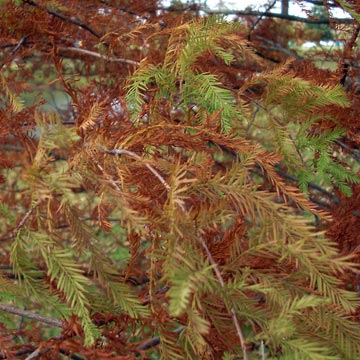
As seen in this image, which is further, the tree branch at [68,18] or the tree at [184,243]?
the tree branch at [68,18]

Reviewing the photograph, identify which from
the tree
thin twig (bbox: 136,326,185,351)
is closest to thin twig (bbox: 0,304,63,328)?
the tree

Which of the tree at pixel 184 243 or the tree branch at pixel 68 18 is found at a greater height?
the tree branch at pixel 68 18

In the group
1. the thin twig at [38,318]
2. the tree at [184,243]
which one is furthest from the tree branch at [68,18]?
the thin twig at [38,318]

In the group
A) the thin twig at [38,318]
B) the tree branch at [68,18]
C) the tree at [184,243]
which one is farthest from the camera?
the tree branch at [68,18]

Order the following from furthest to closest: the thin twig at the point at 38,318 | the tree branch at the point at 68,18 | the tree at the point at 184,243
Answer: the tree branch at the point at 68,18 → the thin twig at the point at 38,318 → the tree at the point at 184,243

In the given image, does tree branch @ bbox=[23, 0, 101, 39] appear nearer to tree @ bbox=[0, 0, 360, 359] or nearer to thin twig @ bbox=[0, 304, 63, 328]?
tree @ bbox=[0, 0, 360, 359]

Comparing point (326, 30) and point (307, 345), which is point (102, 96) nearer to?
point (307, 345)

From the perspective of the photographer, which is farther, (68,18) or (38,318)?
(68,18)

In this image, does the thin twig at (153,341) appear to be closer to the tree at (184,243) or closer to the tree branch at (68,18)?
the tree at (184,243)

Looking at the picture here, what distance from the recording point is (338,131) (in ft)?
4.02

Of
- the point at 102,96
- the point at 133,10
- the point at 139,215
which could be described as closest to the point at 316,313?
the point at 139,215

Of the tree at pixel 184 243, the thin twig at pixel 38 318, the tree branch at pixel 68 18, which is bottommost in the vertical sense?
the thin twig at pixel 38 318

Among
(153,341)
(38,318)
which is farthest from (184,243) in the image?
(153,341)

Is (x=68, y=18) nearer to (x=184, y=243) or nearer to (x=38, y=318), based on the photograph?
(x=38, y=318)
